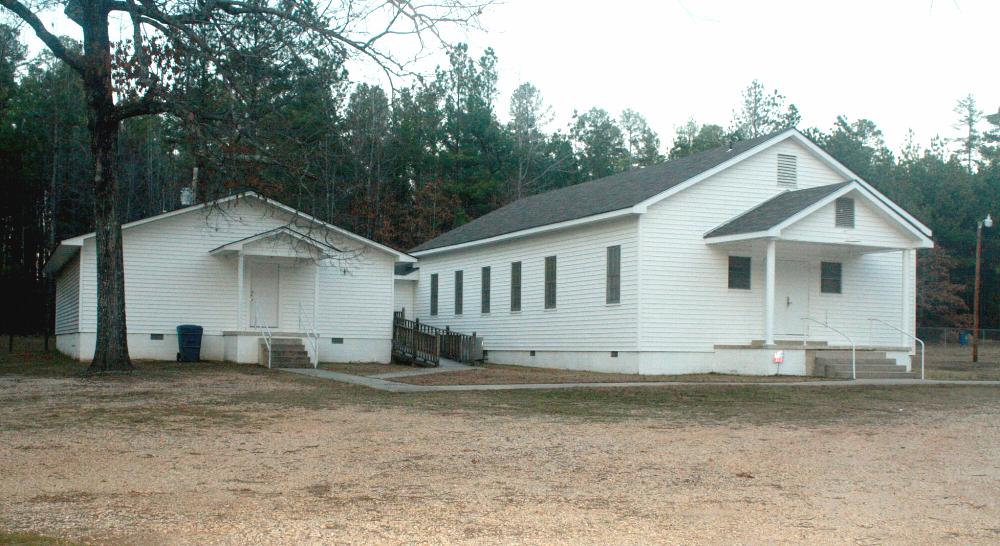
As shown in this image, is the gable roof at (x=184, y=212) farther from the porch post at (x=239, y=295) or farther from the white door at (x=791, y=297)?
the white door at (x=791, y=297)

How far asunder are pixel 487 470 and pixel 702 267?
16.6m

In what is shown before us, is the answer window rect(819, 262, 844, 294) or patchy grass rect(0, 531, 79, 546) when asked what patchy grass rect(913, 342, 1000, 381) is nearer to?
window rect(819, 262, 844, 294)

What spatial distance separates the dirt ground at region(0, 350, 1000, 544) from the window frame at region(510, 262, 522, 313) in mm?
13277

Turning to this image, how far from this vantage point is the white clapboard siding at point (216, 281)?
27.0 meters

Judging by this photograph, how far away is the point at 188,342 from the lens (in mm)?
26969

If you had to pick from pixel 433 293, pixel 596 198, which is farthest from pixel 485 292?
pixel 596 198

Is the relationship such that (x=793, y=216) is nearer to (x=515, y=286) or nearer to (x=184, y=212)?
(x=515, y=286)

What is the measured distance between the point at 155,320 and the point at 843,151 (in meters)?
52.6

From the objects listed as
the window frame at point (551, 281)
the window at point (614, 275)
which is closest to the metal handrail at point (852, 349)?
the window at point (614, 275)

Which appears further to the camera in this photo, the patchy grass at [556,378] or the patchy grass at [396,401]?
the patchy grass at [556,378]

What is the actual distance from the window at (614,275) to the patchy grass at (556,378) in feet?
6.57

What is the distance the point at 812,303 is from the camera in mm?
26906

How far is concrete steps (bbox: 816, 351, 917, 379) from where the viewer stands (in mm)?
24250

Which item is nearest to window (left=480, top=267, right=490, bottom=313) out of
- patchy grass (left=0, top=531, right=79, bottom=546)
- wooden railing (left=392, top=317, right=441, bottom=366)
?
wooden railing (left=392, top=317, right=441, bottom=366)
